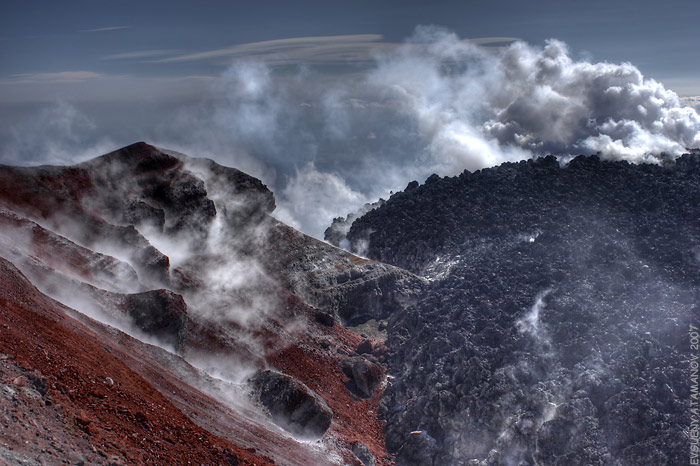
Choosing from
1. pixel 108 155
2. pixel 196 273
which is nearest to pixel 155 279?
pixel 196 273

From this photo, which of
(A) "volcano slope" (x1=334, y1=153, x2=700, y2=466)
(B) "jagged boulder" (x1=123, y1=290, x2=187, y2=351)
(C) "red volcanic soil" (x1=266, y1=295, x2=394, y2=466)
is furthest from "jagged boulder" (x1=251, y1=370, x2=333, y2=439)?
(B) "jagged boulder" (x1=123, y1=290, x2=187, y2=351)

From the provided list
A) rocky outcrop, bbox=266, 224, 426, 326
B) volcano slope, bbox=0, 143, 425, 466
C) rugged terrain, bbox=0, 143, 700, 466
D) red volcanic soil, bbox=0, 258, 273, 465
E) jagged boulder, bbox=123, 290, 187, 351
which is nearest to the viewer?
red volcanic soil, bbox=0, 258, 273, 465

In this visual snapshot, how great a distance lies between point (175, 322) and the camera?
158 feet

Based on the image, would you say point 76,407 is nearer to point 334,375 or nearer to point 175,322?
point 175,322

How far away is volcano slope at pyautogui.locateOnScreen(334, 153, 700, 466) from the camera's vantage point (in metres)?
41.7

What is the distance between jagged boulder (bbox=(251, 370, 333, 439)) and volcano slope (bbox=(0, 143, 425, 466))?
113 mm

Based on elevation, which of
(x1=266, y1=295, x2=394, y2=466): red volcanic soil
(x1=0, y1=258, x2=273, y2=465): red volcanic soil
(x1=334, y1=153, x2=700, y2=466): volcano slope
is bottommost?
(x1=0, y1=258, x2=273, y2=465): red volcanic soil

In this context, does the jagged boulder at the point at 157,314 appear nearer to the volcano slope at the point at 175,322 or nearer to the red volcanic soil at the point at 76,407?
the volcano slope at the point at 175,322

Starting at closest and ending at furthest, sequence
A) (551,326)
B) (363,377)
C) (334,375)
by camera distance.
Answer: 1. (551,326)
2. (363,377)
3. (334,375)

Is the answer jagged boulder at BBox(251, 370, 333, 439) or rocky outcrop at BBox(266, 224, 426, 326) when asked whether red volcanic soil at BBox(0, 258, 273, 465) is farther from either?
rocky outcrop at BBox(266, 224, 426, 326)

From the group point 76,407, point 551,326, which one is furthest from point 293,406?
point 551,326

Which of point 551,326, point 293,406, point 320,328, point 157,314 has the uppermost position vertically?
point 551,326

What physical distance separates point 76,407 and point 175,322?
78.6ft

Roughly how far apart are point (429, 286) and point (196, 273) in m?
31.1
